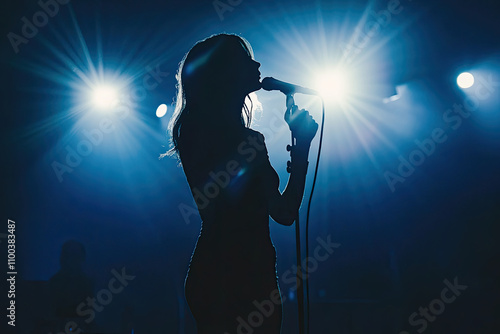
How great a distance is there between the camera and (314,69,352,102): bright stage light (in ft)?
15.6

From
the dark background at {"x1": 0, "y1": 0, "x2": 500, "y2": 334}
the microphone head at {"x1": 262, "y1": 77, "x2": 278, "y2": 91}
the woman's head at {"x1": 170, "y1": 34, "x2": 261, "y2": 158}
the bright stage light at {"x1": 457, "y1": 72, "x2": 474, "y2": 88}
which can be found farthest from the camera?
the bright stage light at {"x1": 457, "y1": 72, "x2": 474, "y2": 88}

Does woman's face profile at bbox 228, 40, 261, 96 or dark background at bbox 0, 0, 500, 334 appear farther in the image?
dark background at bbox 0, 0, 500, 334

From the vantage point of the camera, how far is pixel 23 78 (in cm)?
396

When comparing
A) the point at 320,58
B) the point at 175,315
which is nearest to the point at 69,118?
the point at 175,315

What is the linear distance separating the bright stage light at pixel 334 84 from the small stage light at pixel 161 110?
2021 mm

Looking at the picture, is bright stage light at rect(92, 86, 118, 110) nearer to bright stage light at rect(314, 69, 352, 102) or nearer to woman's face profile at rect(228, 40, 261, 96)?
bright stage light at rect(314, 69, 352, 102)

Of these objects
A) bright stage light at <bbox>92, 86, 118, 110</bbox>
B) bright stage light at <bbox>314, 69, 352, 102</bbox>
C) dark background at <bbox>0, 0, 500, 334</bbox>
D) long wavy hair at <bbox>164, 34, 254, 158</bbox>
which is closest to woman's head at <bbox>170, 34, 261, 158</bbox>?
long wavy hair at <bbox>164, 34, 254, 158</bbox>

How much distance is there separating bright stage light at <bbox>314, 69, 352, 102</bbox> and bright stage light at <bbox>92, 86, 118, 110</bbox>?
257 centimetres

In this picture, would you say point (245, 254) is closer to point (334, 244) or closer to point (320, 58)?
point (320, 58)

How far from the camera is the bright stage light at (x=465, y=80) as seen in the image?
460 cm

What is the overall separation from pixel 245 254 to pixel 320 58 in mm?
3920

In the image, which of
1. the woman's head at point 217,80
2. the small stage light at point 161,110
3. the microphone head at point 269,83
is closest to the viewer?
the woman's head at point 217,80

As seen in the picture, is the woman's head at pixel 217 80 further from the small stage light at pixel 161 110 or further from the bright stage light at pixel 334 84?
the small stage light at pixel 161 110

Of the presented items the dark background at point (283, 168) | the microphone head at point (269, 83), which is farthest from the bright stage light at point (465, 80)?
the microphone head at point (269, 83)
